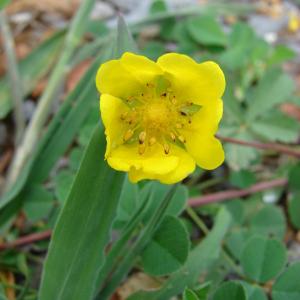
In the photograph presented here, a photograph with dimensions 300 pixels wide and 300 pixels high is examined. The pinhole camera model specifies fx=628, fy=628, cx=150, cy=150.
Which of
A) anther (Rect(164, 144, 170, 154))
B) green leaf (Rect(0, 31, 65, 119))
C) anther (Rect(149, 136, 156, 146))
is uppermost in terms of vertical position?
anther (Rect(149, 136, 156, 146))

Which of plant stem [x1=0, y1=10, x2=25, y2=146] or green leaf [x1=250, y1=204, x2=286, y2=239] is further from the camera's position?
plant stem [x1=0, y1=10, x2=25, y2=146]

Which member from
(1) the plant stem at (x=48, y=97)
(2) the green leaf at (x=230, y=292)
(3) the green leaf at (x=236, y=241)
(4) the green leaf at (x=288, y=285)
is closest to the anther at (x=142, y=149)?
(2) the green leaf at (x=230, y=292)

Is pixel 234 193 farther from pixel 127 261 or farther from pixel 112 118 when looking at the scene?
pixel 112 118

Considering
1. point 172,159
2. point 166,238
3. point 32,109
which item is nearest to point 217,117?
point 172,159

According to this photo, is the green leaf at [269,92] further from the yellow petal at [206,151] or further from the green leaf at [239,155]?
the yellow petal at [206,151]

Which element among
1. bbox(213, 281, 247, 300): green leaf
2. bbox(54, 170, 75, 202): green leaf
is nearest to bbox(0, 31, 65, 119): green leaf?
bbox(54, 170, 75, 202): green leaf

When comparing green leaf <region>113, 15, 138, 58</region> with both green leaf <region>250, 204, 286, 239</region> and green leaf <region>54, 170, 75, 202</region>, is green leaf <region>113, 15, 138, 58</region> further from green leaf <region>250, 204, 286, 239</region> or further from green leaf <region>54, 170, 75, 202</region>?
green leaf <region>250, 204, 286, 239</region>
